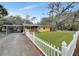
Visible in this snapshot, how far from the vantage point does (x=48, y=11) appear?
274cm

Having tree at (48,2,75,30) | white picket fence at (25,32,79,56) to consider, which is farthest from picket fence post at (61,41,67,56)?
tree at (48,2,75,30)

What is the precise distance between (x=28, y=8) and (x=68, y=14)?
0.51 meters

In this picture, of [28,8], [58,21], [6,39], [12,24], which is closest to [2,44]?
[6,39]

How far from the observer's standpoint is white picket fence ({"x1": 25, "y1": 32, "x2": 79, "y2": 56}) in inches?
98.0

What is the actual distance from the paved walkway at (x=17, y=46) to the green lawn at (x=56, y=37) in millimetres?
192

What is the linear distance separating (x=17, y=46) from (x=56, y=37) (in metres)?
0.50

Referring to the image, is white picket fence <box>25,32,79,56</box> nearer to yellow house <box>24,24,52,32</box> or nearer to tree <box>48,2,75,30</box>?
yellow house <box>24,24,52,32</box>

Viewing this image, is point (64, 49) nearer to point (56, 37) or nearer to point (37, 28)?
point (56, 37)

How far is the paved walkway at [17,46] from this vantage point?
2705 mm

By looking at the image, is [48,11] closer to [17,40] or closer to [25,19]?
[25,19]

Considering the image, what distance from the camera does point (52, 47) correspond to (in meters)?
2.63

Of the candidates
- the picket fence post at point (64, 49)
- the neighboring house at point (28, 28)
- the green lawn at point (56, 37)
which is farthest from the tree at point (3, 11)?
the picket fence post at point (64, 49)

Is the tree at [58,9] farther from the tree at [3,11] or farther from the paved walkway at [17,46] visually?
the tree at [3,11]

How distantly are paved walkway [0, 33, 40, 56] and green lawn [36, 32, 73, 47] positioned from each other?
19cm
